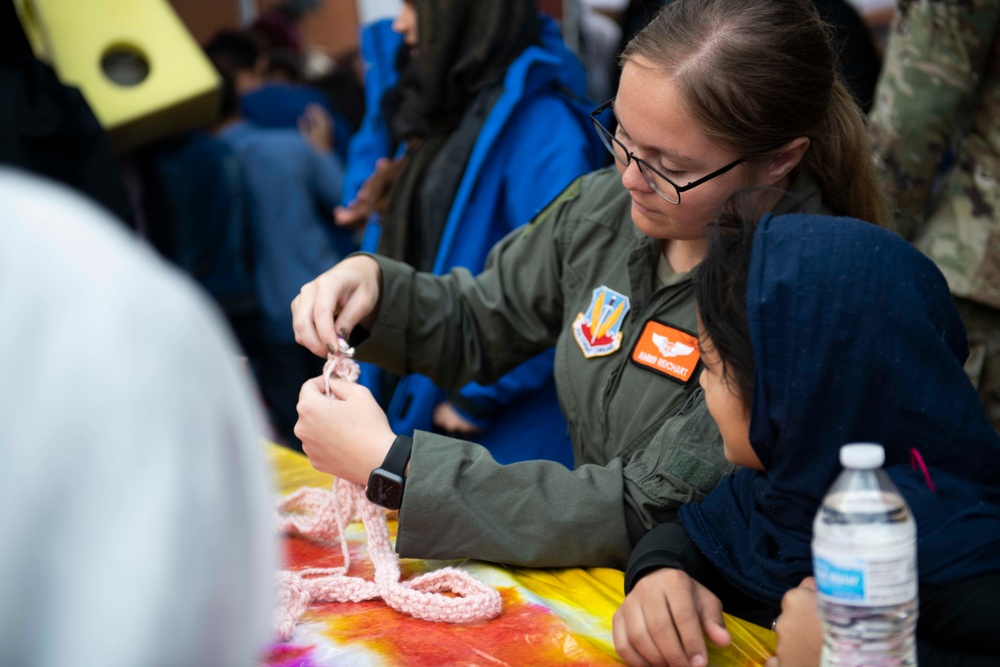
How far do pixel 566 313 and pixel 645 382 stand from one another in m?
0.26

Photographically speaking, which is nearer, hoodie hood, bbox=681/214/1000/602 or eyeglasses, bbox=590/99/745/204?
hoodie hood, bbox=681/214/1000/602

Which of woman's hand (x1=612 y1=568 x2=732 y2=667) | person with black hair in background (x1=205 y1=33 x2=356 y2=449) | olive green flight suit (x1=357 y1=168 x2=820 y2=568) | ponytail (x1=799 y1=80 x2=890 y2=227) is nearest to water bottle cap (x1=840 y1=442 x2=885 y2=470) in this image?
woman's hand (x1=612 y1=568 x2=732 y2=667)

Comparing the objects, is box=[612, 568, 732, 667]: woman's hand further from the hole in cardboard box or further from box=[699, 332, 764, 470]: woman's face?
the hole in cardboard box

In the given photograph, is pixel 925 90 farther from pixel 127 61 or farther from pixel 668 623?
pixel 127 61

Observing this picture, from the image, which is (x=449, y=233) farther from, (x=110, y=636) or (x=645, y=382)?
(x=110, y=636)

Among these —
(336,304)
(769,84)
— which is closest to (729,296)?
(769,84)

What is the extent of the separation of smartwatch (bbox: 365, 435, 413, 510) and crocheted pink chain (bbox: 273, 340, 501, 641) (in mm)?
90

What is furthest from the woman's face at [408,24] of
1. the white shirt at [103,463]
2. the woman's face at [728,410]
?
the white shirt at [103,463]

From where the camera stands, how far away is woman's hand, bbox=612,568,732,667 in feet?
3.44

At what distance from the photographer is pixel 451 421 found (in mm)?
2221

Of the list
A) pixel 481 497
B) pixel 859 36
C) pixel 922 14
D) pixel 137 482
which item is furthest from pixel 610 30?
pixel 137 482

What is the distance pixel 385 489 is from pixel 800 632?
53cm

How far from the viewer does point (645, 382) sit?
1.41 metres

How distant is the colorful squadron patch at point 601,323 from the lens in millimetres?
1483
